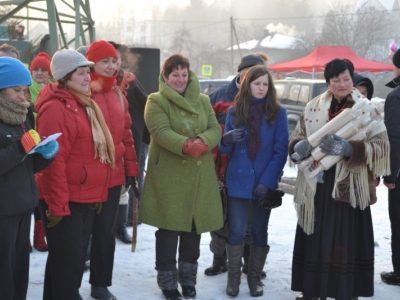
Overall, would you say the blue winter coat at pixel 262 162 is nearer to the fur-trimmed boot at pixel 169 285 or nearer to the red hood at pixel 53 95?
the fur-trimmed boot at pixel 169 285

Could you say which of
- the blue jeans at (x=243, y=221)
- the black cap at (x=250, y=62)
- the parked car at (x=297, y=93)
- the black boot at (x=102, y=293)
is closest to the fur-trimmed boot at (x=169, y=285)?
the black boot at (x=102, y=293)

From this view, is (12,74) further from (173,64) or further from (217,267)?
(217,267)

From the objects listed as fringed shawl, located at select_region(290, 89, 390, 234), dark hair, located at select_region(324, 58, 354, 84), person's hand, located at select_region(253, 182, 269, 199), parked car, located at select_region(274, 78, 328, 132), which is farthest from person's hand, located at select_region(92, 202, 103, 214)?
parked car, located at select_region(274, 78, 328, 132)

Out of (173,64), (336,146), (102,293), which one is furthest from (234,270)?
(173,64)

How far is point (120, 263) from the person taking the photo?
509cm

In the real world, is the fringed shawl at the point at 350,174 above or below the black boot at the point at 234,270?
above

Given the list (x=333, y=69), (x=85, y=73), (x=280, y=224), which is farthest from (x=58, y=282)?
(x=280, y=224)

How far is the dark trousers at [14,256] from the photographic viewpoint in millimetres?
3252

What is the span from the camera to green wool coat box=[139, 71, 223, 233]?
419cm

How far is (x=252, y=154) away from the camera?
14.1ft

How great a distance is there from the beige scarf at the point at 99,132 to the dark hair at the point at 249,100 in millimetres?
975

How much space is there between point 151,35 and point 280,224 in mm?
99129

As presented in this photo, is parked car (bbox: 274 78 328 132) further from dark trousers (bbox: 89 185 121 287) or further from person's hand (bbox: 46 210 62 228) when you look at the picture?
person's hand (bbox: 46 210 62 228)

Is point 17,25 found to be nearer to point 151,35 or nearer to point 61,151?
point 61,151
